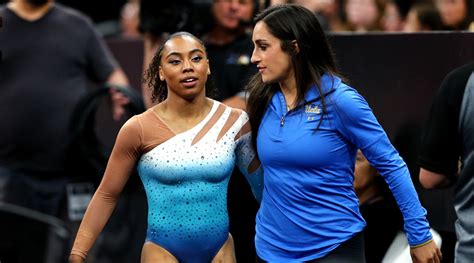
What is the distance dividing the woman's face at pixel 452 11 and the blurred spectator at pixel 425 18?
2.0 inches

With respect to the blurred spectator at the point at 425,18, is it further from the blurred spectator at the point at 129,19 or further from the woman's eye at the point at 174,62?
the blurred spectator at the point at 129,19

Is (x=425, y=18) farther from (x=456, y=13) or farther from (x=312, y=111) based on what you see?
(x=312, y=111)

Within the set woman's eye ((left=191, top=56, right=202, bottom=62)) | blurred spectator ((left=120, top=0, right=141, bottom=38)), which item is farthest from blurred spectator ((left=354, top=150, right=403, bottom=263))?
blurred spectator ((left=120, top=0, right=141, bottom=38))

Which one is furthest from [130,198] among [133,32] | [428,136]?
[133,32]

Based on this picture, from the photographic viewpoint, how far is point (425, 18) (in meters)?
7.30

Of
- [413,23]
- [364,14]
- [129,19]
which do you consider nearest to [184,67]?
[413,23]

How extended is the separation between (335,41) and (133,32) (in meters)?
4.52

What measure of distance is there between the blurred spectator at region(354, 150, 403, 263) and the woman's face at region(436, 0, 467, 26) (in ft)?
3.69

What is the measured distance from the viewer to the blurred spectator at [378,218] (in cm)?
638

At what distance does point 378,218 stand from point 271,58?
1.87m

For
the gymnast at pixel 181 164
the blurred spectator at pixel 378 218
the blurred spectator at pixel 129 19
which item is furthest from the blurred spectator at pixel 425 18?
the blurred spectator at pixel 129 19

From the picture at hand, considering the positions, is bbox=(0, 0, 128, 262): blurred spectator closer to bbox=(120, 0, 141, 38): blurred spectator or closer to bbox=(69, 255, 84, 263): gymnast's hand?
bbox=(69, 255, 84, 263): gymnast's hand

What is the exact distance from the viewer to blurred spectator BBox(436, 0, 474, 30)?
6.62 m

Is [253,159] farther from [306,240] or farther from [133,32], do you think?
[133,32]
